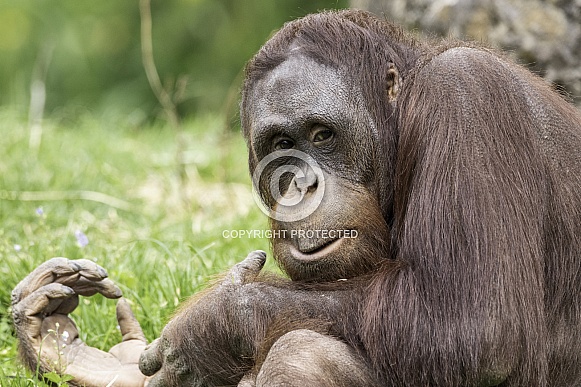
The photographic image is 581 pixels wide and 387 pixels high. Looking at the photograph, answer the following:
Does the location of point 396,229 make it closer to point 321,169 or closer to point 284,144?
point 321,169

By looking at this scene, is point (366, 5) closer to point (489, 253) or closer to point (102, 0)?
point (489, 253)

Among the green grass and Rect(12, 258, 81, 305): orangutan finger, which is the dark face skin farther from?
the green grass

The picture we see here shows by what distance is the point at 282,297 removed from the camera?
3.40 m

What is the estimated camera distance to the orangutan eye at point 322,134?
11.8 ft

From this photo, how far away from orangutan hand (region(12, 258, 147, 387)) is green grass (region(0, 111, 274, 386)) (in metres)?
0.14

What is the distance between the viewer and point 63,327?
407 centimetres

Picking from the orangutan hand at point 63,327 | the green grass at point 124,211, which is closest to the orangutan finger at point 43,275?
the orangutan hand at point 63,327

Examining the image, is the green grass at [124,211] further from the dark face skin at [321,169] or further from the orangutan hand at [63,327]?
the dark face skin at [321,169]

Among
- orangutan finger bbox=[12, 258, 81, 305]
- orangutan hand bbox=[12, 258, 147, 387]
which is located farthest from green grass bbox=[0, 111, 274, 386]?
orangutan finger bbox=[12, 258, 81, 305]

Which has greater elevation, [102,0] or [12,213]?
[102,0]

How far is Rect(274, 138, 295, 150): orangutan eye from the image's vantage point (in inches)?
143

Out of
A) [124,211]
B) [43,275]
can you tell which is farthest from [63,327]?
[124,211]

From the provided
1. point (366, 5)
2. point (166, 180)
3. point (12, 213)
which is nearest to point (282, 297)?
point (12, 213)

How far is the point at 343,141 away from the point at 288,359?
0.90m
